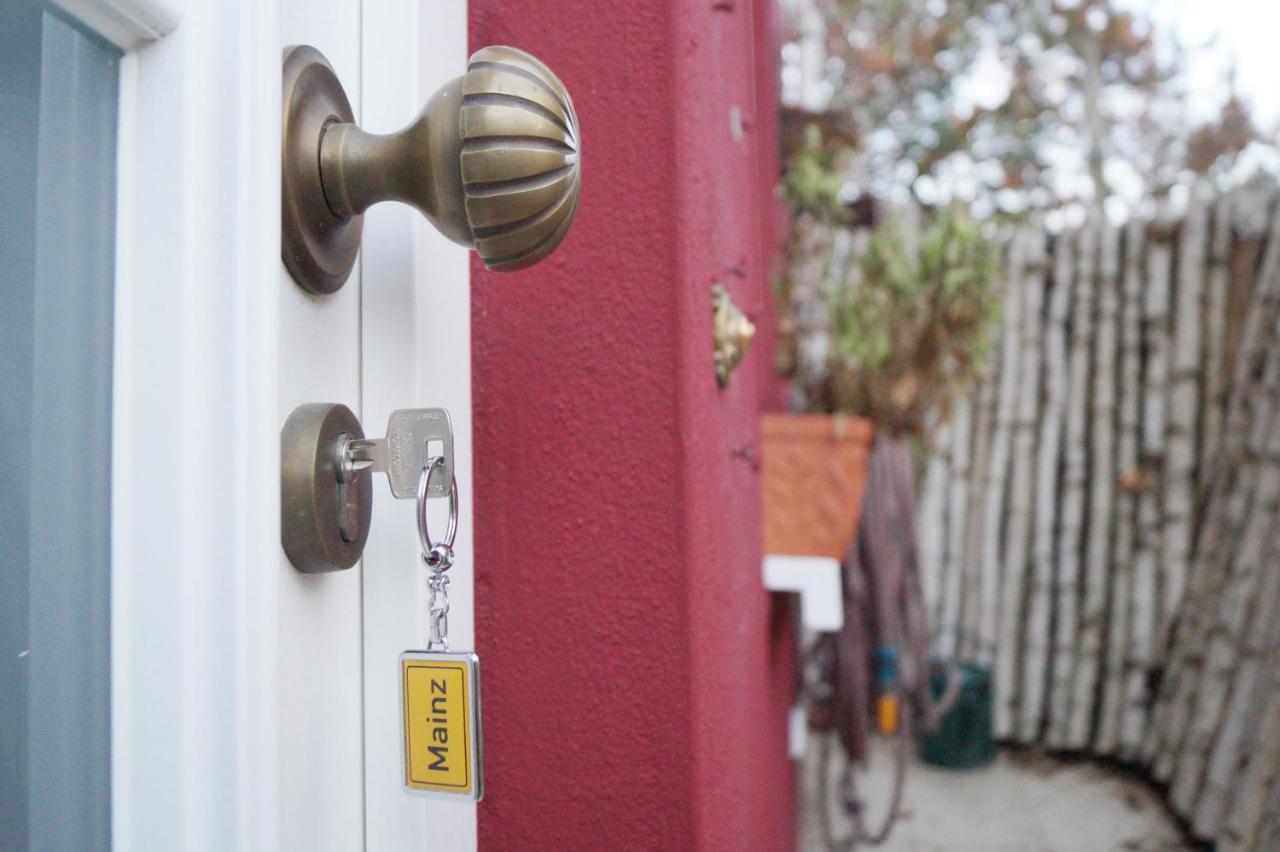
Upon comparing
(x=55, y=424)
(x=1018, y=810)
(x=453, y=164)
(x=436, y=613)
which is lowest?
(x=1018, y=810)

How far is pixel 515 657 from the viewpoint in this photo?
24.5 inches

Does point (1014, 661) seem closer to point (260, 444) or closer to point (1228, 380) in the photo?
point (1228, 380)

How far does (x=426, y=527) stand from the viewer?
478 mm

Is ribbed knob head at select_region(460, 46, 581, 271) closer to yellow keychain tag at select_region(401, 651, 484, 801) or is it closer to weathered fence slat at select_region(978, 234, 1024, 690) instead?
yellow keychain tag at select_region(401, 651, 484, 801)

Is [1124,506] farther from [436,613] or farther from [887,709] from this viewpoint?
[436,613]

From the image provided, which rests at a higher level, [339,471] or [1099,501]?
[339,471]

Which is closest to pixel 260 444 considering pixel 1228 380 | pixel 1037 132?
pixel 1228 380

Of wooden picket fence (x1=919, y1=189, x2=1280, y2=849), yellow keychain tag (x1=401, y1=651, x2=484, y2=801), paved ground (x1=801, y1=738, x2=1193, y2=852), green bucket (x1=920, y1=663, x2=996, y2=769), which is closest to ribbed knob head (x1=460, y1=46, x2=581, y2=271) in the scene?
yellow keychain tag (x1=401, y1=651, x2=484, y2=801)

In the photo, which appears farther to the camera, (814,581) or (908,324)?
(908,324)

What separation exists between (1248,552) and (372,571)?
107 inches

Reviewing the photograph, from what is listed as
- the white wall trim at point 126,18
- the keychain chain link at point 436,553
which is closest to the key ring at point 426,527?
the keychain chain link at point 436,553

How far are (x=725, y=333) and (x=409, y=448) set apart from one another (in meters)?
0.41

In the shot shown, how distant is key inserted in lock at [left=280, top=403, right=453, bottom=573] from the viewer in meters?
0.44

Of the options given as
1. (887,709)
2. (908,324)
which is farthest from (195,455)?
(887,709)
